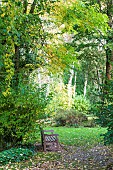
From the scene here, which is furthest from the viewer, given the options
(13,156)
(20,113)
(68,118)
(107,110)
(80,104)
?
(80,104)

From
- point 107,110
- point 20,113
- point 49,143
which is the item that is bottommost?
point 49,143

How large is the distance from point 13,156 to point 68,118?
13516mm

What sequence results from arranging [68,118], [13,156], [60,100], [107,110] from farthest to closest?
[60,100], [68,118], [13,156], [107,110]

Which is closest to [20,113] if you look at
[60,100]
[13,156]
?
[13,156]

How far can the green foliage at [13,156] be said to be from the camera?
8.05 metres

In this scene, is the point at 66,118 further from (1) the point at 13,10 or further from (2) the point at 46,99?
(1) the point at 13,10

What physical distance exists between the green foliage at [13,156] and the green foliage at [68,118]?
12695mm

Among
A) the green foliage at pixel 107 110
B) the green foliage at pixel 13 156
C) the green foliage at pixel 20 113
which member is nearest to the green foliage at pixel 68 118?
the green foliage at pixel 20 113

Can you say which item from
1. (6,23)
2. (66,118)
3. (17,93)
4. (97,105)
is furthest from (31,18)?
(66,118)

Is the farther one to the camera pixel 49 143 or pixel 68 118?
pixel 68 118

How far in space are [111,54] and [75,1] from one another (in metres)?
6.79

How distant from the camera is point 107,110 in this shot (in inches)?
271

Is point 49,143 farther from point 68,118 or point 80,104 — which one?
point 80,104

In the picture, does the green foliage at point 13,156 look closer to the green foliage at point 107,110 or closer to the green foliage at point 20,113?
the green foliage at point 20,113
